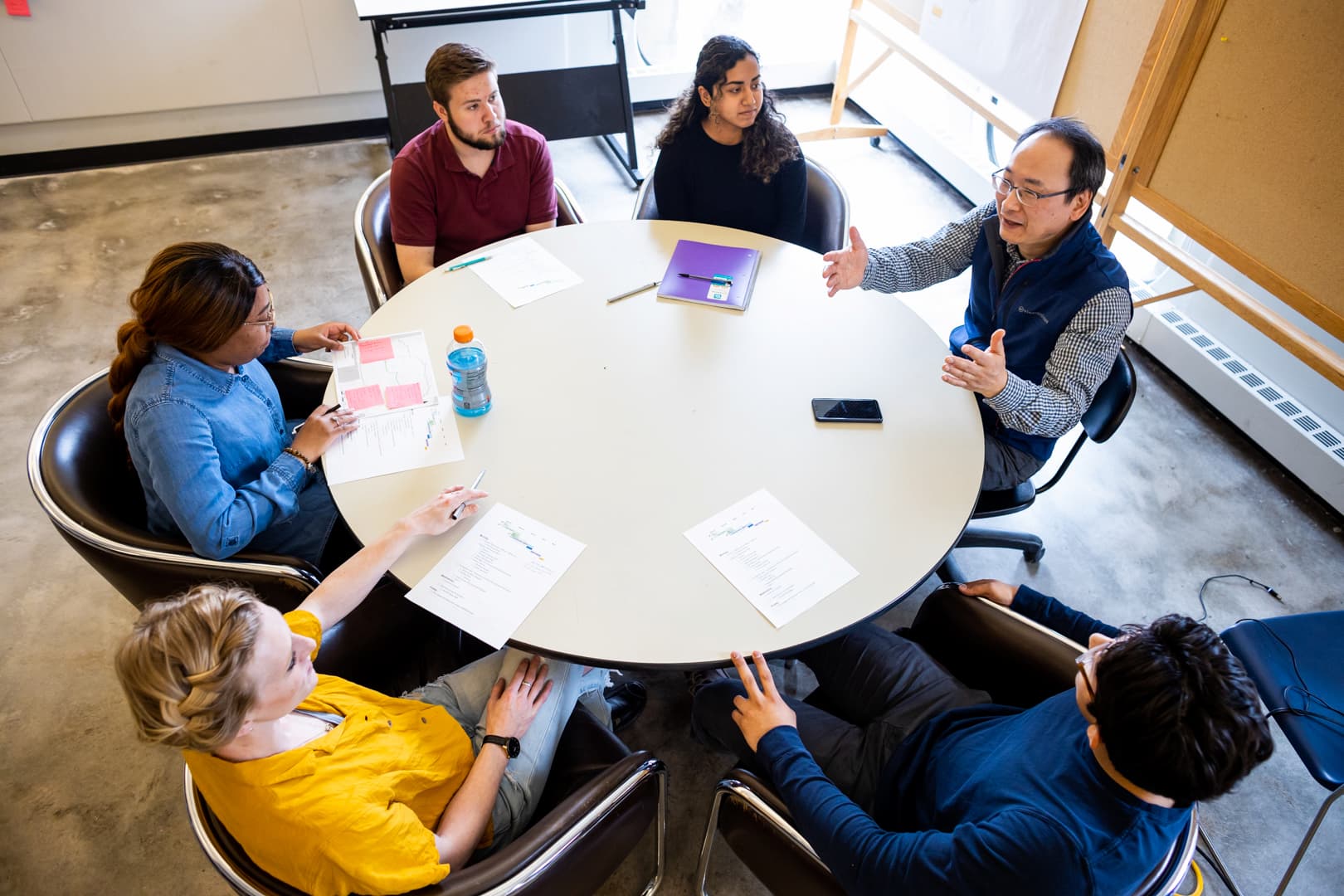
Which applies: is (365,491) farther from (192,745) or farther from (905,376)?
(905,376)

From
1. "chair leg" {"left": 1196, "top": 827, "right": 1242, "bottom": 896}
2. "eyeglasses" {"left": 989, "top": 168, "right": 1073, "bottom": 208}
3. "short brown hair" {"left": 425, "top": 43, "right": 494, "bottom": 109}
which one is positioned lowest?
"chair leg" {"left": 1196, "top": 827, "right": 1242, "bottom": 896}

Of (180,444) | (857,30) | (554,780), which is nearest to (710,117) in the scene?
(180,444)

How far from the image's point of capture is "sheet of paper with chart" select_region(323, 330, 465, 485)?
1.78 meters

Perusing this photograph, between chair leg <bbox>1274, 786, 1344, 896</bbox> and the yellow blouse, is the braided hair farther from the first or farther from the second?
chair leg <bbox>1274, 786, 1344, 896</bbox>

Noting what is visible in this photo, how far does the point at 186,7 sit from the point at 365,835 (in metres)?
4.09

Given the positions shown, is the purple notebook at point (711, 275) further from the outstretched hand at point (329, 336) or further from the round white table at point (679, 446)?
the outstretched hand at point (329, 336)

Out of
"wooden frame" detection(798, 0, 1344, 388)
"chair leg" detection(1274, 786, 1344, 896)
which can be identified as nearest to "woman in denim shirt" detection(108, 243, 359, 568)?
"chair leg" detection(1274, 786, 1344, 896)

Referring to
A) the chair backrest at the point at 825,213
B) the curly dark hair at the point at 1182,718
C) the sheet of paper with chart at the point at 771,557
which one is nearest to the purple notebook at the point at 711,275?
the chair backrest at the point at 825,213

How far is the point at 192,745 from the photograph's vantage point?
43.3 inches

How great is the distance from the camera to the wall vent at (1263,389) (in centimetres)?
284

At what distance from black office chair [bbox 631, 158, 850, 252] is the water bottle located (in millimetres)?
966

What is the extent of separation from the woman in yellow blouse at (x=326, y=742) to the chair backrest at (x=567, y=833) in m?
0.03

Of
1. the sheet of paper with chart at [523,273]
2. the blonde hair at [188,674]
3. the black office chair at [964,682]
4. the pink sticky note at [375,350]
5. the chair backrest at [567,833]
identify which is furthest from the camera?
the sheet of paper with chart at [523,273]

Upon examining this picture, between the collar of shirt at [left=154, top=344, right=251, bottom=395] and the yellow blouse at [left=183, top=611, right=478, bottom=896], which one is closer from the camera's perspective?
the yellow blouse at [left=183, top=611, right=478, bottom=896]
